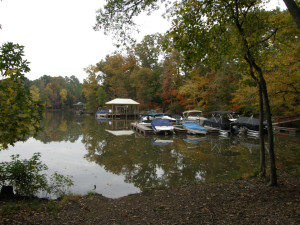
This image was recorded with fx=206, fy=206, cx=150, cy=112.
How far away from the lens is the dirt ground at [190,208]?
375 centimetres

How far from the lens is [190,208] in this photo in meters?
4.40

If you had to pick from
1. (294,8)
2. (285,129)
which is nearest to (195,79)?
(285,129)

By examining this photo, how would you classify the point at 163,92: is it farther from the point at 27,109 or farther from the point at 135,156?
the point at 27,109

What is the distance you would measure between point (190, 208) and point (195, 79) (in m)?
27.2

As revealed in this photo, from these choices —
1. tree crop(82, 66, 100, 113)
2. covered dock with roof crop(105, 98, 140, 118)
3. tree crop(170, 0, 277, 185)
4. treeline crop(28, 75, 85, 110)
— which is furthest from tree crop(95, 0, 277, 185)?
treeline crop(28, 75, 85, 110)

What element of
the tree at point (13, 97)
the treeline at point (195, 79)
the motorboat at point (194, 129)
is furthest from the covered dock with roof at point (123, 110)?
the tree at point (13, 97)

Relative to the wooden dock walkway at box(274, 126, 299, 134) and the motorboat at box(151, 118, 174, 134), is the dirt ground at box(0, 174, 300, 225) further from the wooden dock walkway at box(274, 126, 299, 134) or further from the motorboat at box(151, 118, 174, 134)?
the wooden dock walkway at box(274, 126, 299, 134)

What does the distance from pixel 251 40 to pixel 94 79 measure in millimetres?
53897

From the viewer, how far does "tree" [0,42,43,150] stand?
150 inches

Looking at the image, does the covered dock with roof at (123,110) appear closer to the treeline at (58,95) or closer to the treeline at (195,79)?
the treeline at (195,79)

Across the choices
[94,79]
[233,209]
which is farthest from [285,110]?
[94,79]

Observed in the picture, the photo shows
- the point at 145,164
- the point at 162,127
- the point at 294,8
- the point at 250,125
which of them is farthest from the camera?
the point at 162,127

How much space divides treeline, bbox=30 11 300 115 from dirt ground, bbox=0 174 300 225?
3220mm

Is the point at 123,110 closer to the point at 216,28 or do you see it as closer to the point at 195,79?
the point at 195,79
